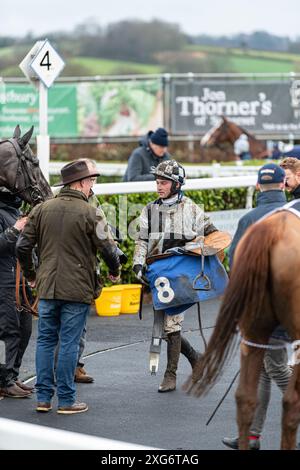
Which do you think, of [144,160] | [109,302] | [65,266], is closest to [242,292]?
[65,266]

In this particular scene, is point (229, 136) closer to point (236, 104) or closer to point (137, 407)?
point (236, 104)

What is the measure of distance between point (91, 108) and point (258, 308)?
1988 centimetres

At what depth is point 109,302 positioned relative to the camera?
37.8ft

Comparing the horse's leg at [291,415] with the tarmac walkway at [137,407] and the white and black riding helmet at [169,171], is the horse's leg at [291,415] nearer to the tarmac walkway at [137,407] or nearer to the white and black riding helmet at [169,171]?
the tarmac walkway at [137,407]

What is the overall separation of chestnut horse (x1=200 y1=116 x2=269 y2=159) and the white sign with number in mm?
13579

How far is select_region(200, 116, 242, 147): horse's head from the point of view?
81.4 ft

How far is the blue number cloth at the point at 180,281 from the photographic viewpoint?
8219 mm

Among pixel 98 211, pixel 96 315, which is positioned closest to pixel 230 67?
pixel 96 315

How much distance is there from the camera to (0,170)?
26.9ft

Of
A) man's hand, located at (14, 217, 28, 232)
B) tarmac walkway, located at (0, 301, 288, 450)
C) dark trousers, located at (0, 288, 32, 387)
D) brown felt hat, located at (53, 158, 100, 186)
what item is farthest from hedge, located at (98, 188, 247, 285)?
brown felt hat, located at (53, 158, 100, 186)

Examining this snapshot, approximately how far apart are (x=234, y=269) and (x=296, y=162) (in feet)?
6.75

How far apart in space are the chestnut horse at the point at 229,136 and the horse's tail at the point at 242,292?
1878 centimetres

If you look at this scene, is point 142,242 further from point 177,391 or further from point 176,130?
point 176,130

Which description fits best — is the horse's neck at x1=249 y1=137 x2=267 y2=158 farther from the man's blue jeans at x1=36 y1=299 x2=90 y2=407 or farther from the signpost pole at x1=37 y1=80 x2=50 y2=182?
the man's blue jeans at x1=36 y1=299 x2=90 y2=407
